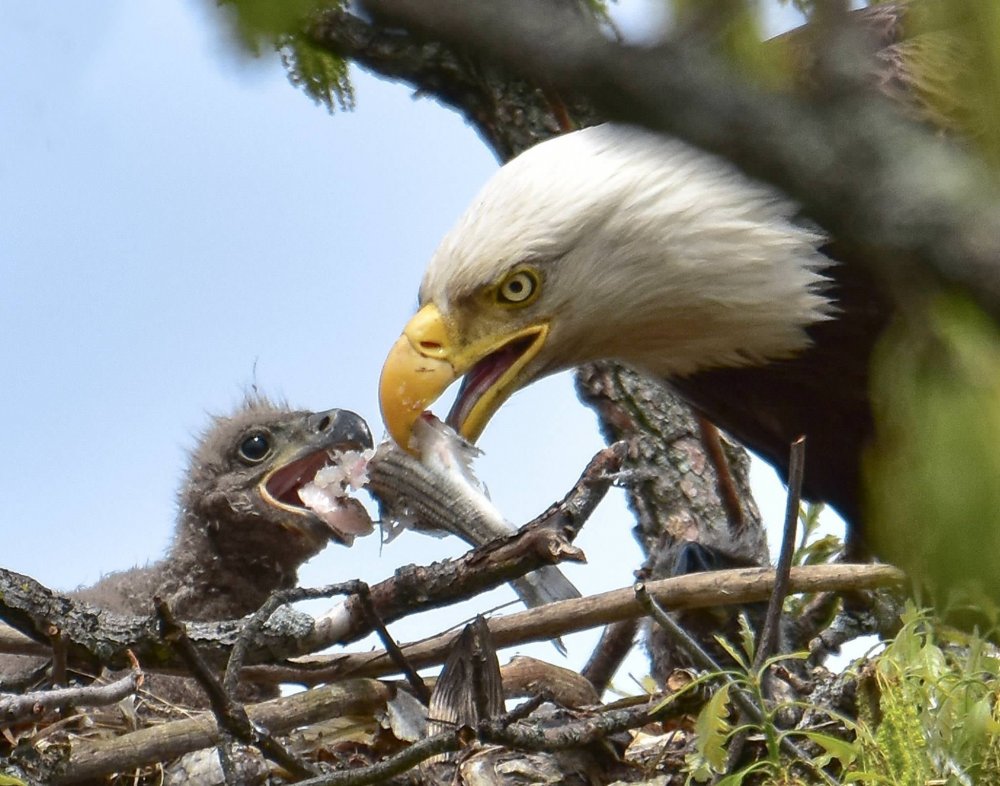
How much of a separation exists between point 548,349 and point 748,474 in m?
1.10

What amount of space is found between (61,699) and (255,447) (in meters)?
2.03

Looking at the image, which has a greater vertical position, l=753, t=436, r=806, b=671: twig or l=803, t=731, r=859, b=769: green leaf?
l=753, t=436, r=806, b=671: twig

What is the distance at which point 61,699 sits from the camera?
92.0 inches

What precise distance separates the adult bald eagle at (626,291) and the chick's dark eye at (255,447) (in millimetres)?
1346

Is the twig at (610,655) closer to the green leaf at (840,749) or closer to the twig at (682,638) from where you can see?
the twig at (682,638)

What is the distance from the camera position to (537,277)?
3143 millimetres

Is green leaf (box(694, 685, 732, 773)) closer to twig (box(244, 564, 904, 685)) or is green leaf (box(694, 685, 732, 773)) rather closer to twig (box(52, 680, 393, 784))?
twig (box(244, 564, 904, 685))

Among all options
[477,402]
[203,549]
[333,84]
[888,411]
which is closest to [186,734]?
[477,402]

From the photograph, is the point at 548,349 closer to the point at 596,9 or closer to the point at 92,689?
the point at 92,689

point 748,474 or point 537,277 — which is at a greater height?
point 537,277

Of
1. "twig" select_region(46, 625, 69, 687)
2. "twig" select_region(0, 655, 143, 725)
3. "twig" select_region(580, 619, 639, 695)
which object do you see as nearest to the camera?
"twig" select_region(0, 655, 143, 725)

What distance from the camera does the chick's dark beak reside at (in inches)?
169

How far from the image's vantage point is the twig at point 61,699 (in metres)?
2.31

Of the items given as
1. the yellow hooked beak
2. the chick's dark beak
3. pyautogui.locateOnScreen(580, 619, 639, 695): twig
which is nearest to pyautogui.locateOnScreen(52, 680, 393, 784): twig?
the yellow hooked beak
